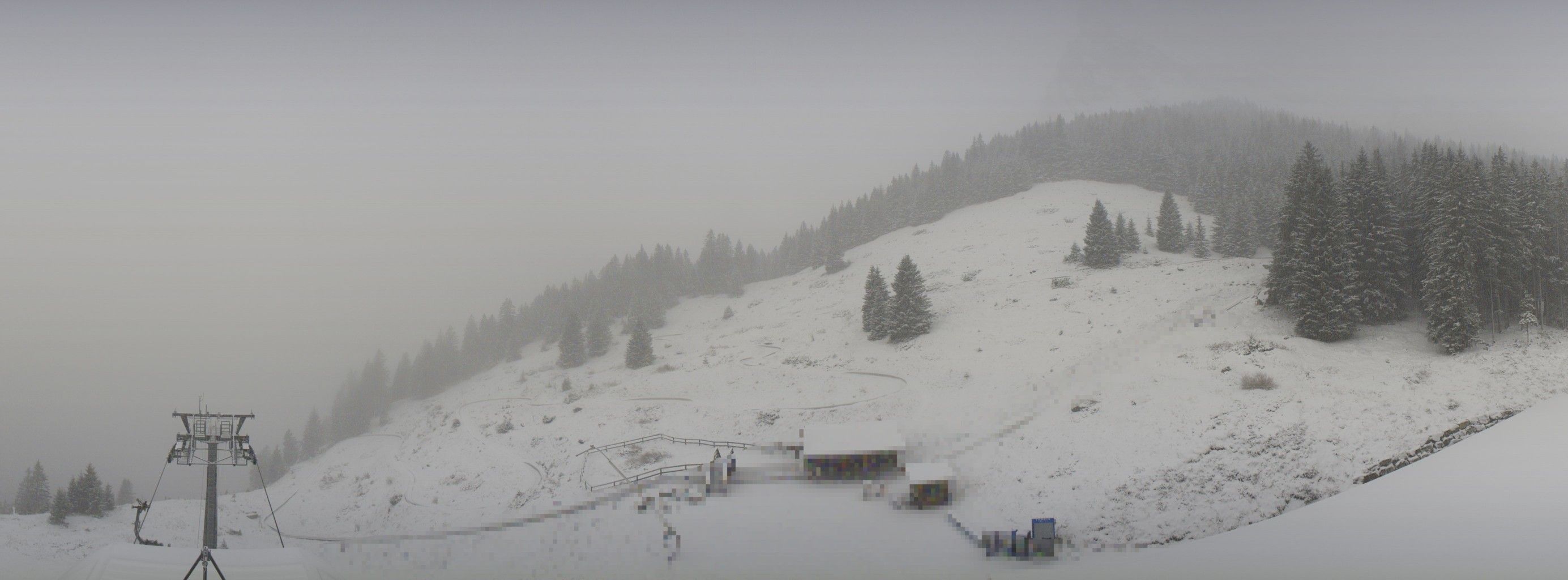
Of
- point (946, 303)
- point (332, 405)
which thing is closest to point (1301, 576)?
point (946, 303)

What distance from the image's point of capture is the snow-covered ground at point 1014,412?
18.5 meters

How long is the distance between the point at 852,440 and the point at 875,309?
20640mm

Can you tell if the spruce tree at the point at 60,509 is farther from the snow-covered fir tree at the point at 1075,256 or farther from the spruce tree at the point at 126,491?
the snow-covered fir tree at the point at 1075,256

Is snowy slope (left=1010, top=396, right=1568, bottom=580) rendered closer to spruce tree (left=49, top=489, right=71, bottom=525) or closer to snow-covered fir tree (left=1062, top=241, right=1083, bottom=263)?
spruce tree (left=49, top=489, right=71, bottom=525)

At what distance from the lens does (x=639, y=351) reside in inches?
1734

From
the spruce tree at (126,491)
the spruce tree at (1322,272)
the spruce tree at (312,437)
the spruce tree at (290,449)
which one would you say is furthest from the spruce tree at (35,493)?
the spruce tree at (1322,272)

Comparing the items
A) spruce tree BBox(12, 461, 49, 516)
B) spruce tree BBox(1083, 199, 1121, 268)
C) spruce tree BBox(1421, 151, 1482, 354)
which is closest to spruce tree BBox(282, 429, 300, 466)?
spruce tree BBox(12, 461, 49, 516)

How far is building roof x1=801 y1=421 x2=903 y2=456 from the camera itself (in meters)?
21.6

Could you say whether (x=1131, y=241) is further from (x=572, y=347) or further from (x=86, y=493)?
(x=86, y=493)

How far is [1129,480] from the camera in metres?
18.9

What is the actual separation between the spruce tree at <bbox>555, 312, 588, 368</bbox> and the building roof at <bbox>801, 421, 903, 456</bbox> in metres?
30.2

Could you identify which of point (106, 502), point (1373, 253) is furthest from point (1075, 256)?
point (106, 502)

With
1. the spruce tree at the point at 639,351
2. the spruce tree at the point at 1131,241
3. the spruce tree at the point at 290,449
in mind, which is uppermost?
the spruce tree at the point at 1131,241

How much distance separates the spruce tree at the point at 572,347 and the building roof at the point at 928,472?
3372 cm
